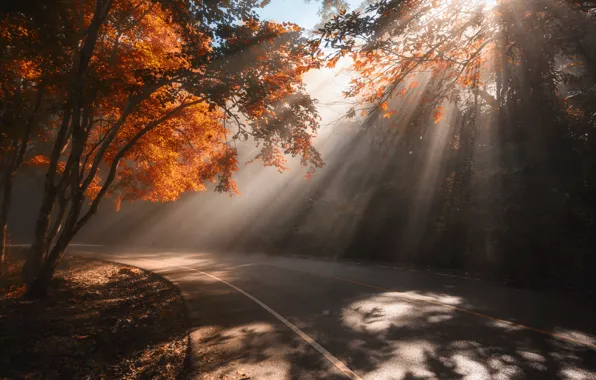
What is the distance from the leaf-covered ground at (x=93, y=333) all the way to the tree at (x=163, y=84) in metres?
1.41

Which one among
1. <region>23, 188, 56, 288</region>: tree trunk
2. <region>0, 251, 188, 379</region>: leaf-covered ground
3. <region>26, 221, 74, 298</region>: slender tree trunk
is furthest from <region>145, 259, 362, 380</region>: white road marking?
<region>23, 188, 56, 288</region>: tree trunk

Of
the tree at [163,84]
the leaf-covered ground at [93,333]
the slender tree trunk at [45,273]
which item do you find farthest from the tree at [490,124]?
the slender tree trunk at [45,273]

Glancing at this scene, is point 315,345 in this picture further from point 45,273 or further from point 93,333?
point 45,273

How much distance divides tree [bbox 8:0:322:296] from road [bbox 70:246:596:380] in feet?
15.5

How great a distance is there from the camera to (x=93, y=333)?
7668 millimetres

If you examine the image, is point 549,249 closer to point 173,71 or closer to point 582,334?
point 582,334

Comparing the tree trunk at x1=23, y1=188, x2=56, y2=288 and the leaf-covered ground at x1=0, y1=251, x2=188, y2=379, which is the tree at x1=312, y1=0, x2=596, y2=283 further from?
the tree trunk at x1=23, y1=188, x2=56, y2=288

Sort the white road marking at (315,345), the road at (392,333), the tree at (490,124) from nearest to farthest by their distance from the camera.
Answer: the white road marking at (315,345) → the road at (392,333) → the tree at (490,124)

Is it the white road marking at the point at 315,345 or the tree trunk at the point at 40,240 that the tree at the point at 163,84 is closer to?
the tree trunk at the point at 40,240

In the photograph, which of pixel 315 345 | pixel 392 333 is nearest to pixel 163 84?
pixel 315 345

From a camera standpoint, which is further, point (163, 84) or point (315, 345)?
point (163, 84)

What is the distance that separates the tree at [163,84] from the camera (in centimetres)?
996

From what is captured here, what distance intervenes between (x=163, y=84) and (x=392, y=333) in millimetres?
8540

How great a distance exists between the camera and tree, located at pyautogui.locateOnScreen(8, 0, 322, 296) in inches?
392
